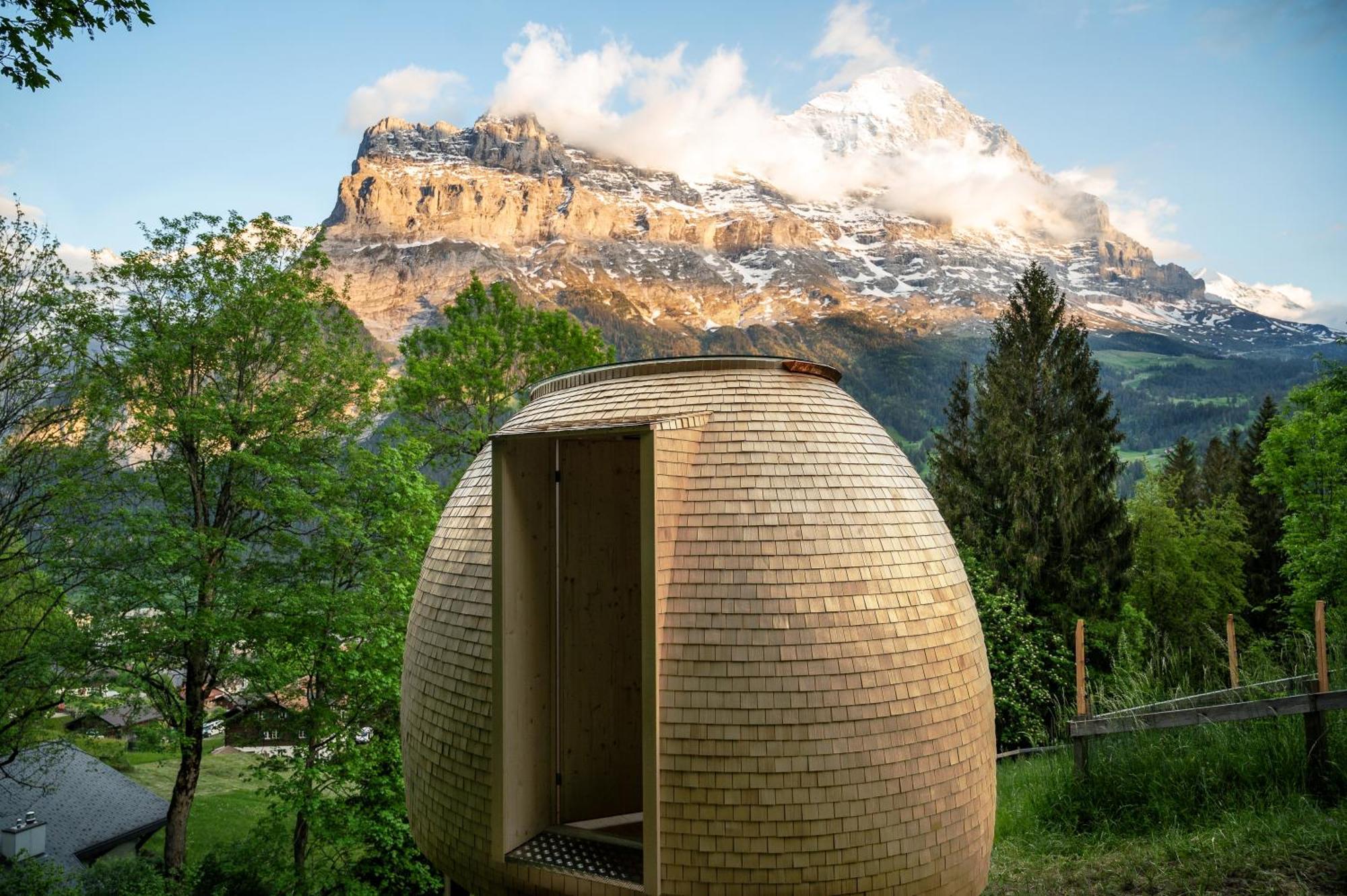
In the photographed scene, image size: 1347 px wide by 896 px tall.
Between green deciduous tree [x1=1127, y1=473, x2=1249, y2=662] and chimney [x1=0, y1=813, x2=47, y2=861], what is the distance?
39.1 m

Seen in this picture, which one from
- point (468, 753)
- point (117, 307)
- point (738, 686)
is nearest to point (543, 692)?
point (468, 753)

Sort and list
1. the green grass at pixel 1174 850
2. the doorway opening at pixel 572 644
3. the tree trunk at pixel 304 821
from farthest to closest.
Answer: the tree trunk at pixel 304 821, the green grass at pixel 1174 850, the doorway opening at pixel 572 644

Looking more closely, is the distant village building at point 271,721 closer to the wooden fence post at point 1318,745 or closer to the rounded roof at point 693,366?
the rounded roof at point 693,366

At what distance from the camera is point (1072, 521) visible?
25859mm

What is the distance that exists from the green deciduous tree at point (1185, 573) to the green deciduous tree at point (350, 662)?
26375 mm

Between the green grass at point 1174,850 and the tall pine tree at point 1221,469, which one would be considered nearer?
the green grass at point 1174,850

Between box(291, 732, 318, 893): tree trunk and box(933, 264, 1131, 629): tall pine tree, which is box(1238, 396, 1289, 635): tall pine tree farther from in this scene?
box(291, 732, 318, 893): tree trunk

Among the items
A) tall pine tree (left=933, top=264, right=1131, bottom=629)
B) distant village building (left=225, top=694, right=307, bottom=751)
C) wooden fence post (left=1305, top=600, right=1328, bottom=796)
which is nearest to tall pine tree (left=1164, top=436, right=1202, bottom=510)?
tall pine tree (left=933, top=264, right=1131, bottom=629)

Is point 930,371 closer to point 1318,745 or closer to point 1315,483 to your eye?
point 1315,483

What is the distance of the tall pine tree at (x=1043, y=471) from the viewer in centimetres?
2597

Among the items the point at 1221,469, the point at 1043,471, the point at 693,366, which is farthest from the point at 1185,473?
the point at 693,366

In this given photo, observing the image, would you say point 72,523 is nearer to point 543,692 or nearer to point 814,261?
point 543,692

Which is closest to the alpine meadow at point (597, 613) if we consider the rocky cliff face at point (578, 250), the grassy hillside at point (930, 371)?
the grassy hillside at point (930, 371)

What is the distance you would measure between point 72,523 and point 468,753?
14766mm
